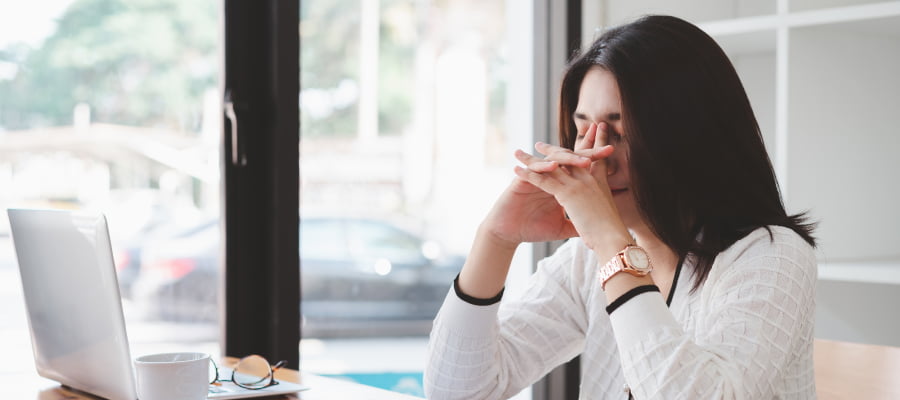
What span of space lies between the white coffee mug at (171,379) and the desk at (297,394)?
0.55 ft

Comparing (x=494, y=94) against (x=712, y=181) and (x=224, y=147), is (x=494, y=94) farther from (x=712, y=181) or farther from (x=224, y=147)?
(x=712, y=181)

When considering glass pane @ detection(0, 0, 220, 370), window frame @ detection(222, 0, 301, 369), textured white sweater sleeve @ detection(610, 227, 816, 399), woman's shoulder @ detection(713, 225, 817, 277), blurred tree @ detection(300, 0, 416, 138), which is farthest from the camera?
blurred tree @ detection(300, 0, 416, 138)

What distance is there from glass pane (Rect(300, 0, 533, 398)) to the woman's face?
2501mm

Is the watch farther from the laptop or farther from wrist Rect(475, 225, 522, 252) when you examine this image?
the laptop

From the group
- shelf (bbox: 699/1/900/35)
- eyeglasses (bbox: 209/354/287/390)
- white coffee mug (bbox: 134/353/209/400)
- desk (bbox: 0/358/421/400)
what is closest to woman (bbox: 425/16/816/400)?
desk (bbox: 0/358/421/400)

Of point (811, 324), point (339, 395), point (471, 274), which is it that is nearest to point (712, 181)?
point (811, 324)

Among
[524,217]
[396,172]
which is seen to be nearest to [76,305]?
[524,217]

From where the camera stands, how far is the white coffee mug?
3.52ft

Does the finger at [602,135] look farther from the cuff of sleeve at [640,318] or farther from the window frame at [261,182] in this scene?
the window frame at [261,182]

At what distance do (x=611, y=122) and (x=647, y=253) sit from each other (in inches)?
7.8

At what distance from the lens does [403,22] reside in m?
4.37

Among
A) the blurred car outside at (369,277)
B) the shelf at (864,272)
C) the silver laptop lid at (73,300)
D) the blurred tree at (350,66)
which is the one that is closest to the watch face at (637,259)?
the silver laptop lid at (73,300)

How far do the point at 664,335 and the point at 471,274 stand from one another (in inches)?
15.5

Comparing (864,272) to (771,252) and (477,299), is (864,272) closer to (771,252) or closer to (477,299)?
(771,252)
